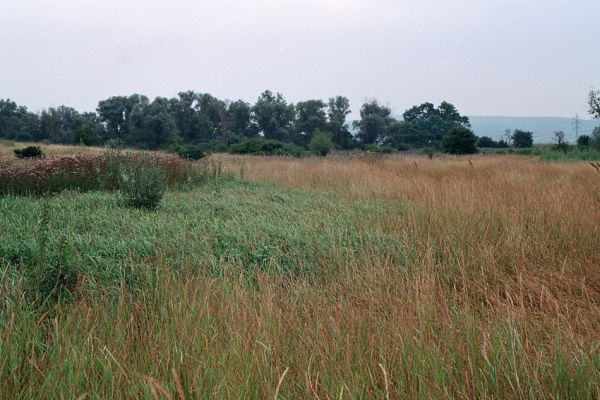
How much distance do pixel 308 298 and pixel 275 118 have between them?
53.4 m

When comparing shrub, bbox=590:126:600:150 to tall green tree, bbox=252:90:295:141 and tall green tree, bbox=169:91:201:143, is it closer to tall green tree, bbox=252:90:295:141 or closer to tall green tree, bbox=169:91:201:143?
tall green tree, bbox=252:90:295:141

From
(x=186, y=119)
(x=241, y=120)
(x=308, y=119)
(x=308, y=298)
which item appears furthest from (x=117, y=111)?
(x=308, y=298)

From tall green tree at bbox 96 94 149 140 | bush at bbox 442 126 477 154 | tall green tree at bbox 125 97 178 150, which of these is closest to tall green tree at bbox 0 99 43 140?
tall green tree at bbox 96 94 149 140

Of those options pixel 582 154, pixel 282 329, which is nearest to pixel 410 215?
pixel 282 329

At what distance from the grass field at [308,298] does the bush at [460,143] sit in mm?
32371

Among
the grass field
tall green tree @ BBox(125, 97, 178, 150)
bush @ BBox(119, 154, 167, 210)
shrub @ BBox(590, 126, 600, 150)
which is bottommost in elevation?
the grass field

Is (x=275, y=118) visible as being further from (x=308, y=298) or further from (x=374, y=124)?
(x=308, y=298)

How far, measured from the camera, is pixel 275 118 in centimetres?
5519

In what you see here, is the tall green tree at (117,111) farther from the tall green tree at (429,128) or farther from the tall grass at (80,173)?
the tall grass at (80,173)

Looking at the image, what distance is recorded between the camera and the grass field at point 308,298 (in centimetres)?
189

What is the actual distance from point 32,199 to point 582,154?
1008 inches

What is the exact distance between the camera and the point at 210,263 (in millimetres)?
3893

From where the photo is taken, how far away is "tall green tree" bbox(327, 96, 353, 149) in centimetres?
5675

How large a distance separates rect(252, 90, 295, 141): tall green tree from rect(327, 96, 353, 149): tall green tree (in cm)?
530
